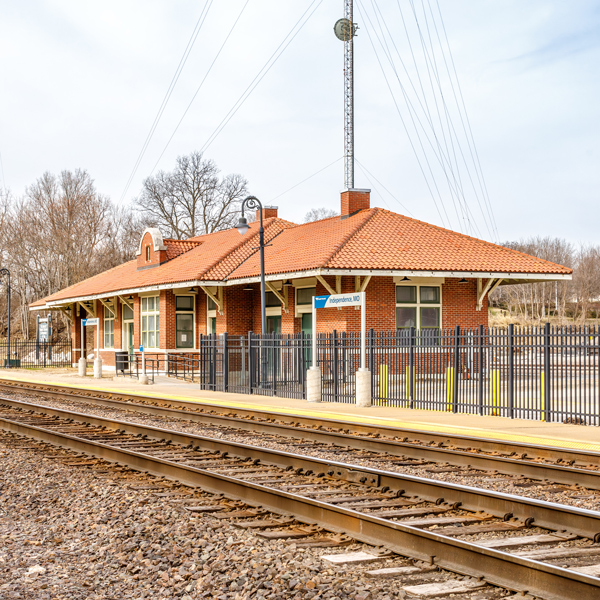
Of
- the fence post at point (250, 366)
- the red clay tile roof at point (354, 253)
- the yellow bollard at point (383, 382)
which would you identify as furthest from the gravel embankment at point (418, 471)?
the red clay tile roof at point (354, 253)

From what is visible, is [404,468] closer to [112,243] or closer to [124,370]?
[124,370]

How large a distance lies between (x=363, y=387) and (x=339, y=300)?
88.2 inches

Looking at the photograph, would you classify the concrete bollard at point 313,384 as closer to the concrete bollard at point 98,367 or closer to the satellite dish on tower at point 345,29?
the concrete bollard at point 98,367

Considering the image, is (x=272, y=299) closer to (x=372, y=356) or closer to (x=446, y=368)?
(x=372, y=356)

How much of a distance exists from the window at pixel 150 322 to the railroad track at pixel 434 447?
1596 cm

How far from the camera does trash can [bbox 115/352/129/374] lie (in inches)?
1288

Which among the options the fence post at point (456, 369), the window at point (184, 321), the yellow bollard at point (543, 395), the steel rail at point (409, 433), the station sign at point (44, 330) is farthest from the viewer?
the station sign at point (44, 330)

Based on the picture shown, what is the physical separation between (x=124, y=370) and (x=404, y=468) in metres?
25.7

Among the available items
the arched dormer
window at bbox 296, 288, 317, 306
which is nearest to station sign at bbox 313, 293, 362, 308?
window at bbox 296, 288, 317, 306

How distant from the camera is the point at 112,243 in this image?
6850cm

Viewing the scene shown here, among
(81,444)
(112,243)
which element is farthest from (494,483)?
(112,243)

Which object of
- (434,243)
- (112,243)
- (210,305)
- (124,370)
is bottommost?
(124,370)

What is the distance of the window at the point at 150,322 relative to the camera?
33.0 metres

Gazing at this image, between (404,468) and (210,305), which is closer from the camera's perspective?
(404,468)
